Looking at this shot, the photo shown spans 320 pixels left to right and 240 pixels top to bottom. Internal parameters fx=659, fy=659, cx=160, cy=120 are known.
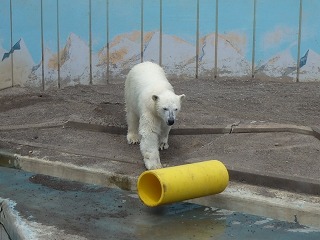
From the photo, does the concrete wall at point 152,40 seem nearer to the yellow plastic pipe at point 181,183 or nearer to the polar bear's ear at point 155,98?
the polar bear's ear at point 155,98

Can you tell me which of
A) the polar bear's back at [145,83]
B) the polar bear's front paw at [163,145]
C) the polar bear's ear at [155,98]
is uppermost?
the polar bear's back at [145,83]

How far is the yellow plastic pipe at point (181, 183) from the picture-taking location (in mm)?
4238

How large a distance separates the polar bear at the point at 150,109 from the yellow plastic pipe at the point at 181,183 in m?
0.66

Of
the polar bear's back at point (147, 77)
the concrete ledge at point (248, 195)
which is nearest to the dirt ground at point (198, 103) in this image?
the polar bear's back at point (147, 77)

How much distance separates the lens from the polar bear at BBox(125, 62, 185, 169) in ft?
17.2

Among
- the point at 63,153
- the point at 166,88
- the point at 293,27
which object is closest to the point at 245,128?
the point at 166,88

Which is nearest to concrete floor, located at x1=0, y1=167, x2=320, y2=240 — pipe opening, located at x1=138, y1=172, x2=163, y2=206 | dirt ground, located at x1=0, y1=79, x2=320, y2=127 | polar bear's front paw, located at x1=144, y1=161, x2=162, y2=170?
pipe opening, located at x1=138, y1=172, x2=163, y2=206

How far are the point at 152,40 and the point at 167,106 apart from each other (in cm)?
356

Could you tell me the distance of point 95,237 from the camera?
4020 mm

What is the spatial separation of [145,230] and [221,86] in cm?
434

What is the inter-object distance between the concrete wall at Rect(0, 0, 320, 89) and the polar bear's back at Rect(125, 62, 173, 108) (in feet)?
8.45

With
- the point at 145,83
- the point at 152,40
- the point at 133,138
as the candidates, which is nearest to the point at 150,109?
the point at 145,83

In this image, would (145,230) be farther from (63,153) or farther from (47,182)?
(63,153)

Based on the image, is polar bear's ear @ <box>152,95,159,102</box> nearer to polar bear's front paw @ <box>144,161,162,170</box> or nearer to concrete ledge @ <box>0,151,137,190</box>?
polar bear's front paw @ <box>144,161,162,170</box>
